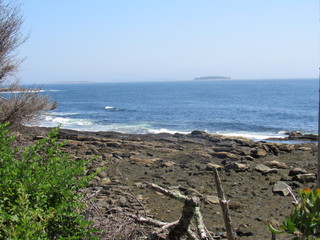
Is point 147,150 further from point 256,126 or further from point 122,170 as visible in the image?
point 256,126

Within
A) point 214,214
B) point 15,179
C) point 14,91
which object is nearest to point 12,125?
point 14,91

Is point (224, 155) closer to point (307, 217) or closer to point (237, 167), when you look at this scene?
point (237, 167)

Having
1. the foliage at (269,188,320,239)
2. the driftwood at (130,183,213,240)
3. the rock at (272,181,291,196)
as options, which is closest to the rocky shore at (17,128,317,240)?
the rock at (272,181,291,196)

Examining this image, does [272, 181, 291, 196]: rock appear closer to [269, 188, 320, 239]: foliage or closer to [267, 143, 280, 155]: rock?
[267, 143, 280, 155]: rock

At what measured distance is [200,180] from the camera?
12086mm

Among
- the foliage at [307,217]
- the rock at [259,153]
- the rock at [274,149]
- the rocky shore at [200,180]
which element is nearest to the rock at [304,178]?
the rocky shore at [200,180]

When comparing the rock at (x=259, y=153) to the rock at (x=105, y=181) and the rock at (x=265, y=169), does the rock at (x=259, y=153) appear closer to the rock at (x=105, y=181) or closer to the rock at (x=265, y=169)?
the rock at (x=265, y=169)

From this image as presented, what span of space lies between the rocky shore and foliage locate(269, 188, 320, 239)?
234 centimetres

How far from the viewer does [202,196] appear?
32.6 feet

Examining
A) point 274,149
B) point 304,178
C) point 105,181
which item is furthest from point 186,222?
point 274,149

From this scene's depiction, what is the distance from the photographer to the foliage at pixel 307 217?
8.41 feet

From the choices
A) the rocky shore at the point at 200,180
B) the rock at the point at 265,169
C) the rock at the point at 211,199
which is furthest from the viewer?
the rock at the point at 265,169

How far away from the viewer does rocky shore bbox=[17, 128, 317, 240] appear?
8.21m

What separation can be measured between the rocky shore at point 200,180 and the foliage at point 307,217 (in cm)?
234
